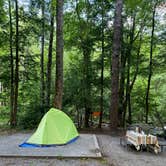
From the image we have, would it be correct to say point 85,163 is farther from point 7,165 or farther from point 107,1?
point 107,1

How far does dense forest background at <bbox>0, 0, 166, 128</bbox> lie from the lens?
33.6 ft

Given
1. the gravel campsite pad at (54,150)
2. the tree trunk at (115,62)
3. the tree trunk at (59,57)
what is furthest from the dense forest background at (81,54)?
the gravel campsite pad at (54,150)

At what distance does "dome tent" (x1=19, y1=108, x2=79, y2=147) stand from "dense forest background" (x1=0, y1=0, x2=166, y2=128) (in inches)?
128

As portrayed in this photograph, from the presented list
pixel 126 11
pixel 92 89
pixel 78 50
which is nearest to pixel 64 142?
pixel 92 89

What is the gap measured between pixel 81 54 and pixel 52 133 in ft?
20.5

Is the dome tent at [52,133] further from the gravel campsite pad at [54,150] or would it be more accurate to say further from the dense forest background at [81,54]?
the dense forest background at [81,54]

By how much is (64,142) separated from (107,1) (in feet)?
22.9

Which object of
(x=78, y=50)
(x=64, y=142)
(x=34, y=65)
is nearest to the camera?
(x=64, y=142)

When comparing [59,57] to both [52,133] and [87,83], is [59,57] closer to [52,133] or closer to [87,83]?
[87,83]

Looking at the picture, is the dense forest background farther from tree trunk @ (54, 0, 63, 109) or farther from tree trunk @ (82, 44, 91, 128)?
tree trunk @ (54, 0, 63, 109)

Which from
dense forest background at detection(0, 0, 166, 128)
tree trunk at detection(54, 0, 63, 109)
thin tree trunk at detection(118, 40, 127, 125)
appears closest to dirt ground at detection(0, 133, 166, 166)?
tree trunk at detection(54, 0, 63, 109)

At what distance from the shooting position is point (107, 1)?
10547 millimetres

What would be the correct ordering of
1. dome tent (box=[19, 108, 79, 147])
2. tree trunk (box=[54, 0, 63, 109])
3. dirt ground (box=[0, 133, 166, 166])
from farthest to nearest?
tree trunk (box=[54, 0, 63, 109]) → dome tent (box=[19, 108, 79, 147]) → dirt ground (box=[0, 133, 166, 166])

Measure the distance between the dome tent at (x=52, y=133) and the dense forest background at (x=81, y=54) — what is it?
3.26 metres
